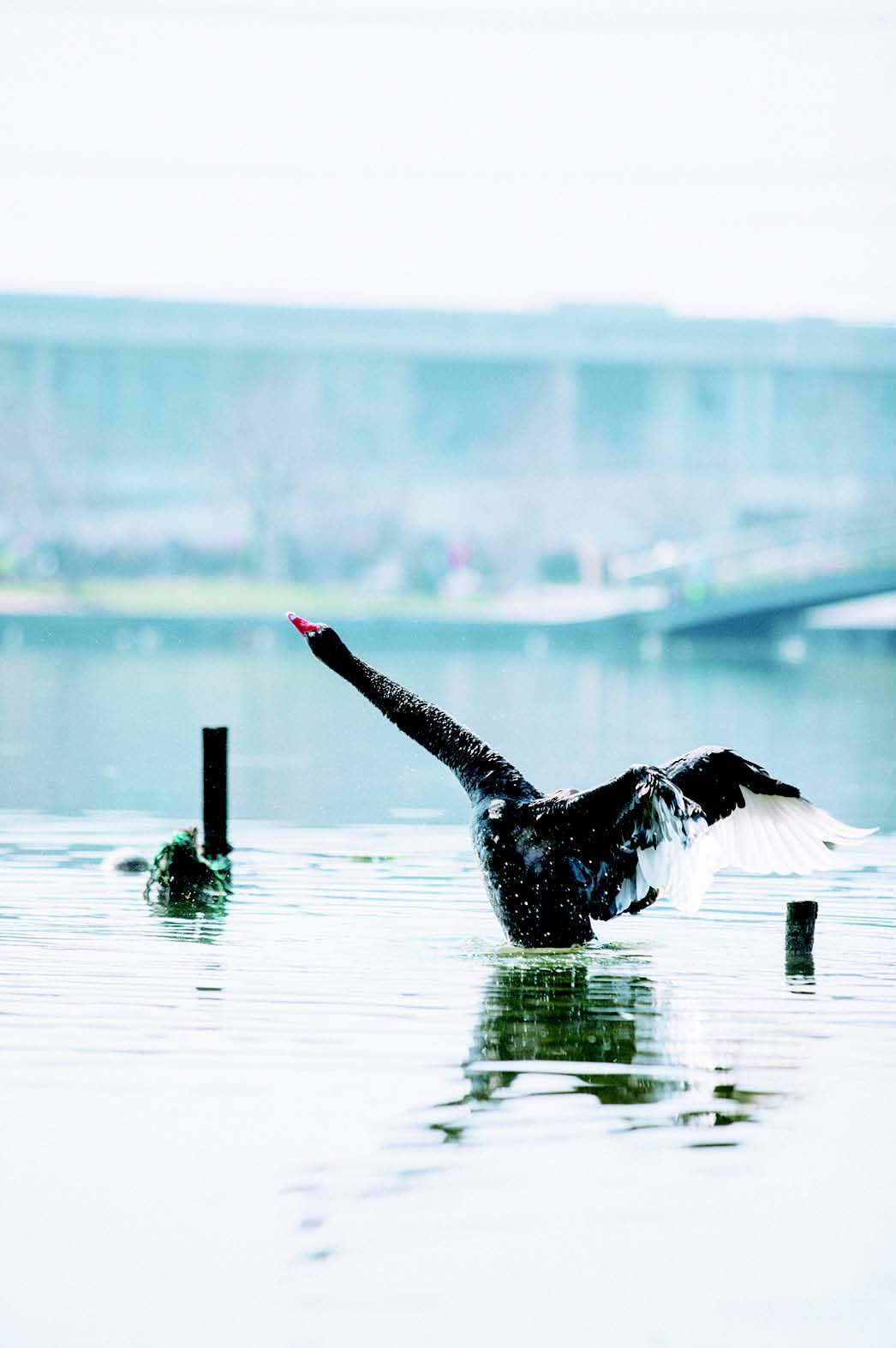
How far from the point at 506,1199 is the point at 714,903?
6.66 metres

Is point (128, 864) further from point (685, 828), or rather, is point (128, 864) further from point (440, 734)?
point (685, 828)

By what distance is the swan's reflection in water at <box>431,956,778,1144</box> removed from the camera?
8547mm

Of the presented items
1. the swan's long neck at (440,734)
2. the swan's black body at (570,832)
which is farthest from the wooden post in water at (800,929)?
the swan's long neck at (440,734)

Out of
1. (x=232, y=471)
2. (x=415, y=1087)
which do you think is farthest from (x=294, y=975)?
(x=232, y=471)

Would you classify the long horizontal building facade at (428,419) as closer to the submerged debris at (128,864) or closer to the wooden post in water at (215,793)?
the wooden post in water at (215,793)

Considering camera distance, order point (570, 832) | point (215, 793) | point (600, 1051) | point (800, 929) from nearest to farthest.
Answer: point (600, 1051)
point (570, 832)
point (800, 929)
point (215, 793)

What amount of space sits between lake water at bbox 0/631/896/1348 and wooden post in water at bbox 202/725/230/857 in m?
0.25

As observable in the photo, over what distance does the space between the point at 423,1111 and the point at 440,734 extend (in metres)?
3.88

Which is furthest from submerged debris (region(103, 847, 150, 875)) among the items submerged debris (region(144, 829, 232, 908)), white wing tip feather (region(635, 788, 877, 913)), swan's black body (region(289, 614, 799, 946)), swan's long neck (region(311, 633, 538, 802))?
white wing tip feather (region(635, 788, 877, 913))

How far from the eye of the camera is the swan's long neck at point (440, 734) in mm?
11609

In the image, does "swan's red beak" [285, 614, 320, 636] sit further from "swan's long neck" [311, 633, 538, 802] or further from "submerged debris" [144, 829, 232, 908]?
"submerged debris" [144, 829, 232, 908]

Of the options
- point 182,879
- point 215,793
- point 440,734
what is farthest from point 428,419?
point 440,734

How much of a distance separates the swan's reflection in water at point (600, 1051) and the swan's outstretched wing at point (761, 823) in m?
0.88

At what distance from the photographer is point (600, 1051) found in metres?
9.49
